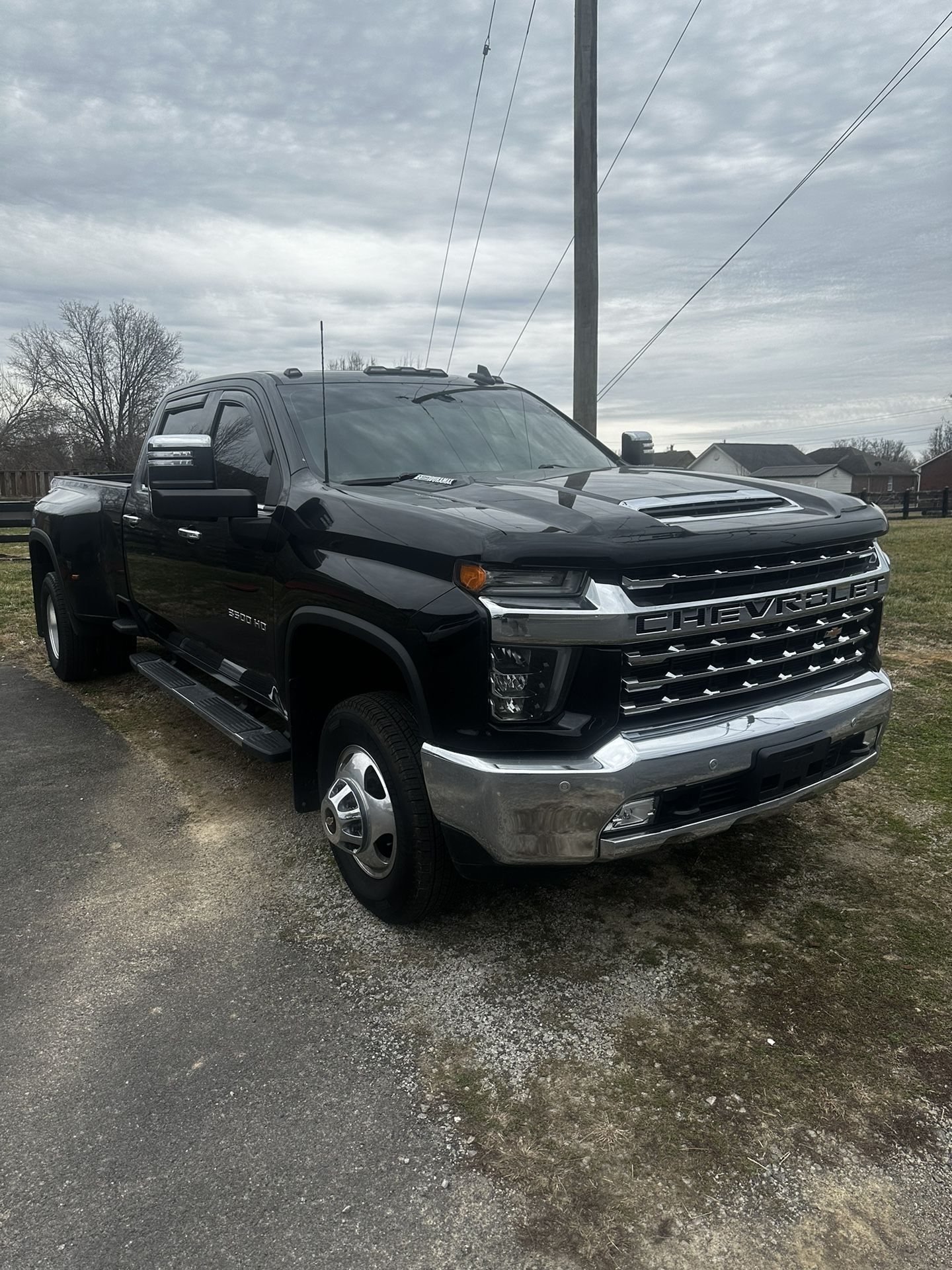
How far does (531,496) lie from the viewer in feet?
9.87

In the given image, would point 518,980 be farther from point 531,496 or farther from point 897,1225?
point 531,496

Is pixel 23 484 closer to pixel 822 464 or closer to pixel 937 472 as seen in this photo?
pixel 937 472

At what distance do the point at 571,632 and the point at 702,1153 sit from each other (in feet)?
4.30

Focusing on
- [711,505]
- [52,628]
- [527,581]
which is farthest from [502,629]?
[52,628]

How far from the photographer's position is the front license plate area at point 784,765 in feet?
8.96

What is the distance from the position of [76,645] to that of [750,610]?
536 cm

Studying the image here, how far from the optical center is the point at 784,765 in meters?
2.78

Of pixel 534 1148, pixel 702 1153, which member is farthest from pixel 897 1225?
pixel 534 1148

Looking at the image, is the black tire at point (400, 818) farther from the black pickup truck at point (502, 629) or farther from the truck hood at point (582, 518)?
the truck hood at point (582, 518)

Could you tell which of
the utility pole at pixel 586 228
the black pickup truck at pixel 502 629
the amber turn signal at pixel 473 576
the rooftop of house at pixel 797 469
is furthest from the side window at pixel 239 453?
the rooftop of house at pixel 797 469

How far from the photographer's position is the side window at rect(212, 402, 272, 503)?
12.8 ft

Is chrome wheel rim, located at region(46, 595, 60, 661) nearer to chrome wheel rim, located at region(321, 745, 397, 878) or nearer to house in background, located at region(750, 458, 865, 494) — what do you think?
chrome wheel rim, located at region(321, 745, 397, 878)

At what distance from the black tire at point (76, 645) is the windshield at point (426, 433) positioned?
3.31m

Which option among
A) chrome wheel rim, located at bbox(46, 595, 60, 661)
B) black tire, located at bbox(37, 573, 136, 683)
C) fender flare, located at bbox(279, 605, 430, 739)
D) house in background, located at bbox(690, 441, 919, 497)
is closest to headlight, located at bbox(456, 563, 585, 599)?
fender flare, located at bbox(279, 605, 430, 739)
